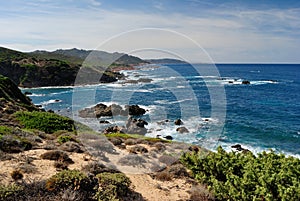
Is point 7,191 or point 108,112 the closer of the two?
point 7,191

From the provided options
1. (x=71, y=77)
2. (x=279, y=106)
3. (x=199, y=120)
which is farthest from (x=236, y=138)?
(x=71, y=77)

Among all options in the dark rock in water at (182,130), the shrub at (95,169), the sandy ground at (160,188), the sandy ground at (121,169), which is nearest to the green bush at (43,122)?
the sandy ground at (121,169)

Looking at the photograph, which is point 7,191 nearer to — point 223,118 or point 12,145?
point 12,145

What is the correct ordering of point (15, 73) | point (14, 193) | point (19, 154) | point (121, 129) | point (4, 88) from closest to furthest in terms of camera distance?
point (14, 193) < point (19, 154) < point (121, 129) < point (4, 88) < point (15, 73)

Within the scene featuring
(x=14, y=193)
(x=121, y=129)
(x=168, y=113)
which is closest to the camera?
(x=14, y=193)

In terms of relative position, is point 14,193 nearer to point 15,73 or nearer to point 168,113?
point 168,113

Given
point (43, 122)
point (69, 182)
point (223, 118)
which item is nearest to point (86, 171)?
point (69, 182)

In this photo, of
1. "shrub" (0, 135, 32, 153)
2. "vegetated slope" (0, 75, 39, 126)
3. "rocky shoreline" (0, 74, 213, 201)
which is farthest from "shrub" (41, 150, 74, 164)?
"vegetated slope" (0, 75, 39, 126)

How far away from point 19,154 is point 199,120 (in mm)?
32552

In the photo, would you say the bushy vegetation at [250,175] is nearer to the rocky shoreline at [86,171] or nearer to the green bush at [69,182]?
the rocky shoreline at [86,171]

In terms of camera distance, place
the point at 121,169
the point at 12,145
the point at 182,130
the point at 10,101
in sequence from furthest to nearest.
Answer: the point at 182,130
the point at 10,101
the point at 12,145
the point at 121,169

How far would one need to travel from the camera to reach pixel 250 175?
8.45 meters

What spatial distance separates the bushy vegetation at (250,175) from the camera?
7625 millimetres

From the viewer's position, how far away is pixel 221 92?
77.3 m
